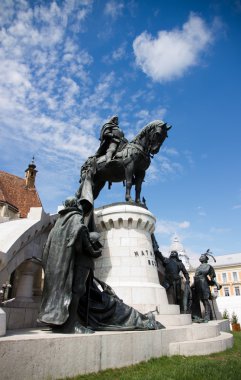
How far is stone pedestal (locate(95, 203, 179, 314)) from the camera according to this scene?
347 inches

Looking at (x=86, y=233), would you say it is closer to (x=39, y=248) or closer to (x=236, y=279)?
(x=39, y=248)

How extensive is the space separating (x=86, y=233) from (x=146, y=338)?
2430mm

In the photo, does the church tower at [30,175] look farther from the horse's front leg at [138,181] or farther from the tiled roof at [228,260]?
the tiled roof at [228,260]

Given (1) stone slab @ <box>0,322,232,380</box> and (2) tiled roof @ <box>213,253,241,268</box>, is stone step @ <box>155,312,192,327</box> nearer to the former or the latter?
(1) stone slab @ <box>0,322,232,380</box>

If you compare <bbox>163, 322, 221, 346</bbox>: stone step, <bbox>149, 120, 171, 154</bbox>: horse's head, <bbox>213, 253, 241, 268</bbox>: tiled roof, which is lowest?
<bbox>163, 322, 221, 346</bbox>: stone step

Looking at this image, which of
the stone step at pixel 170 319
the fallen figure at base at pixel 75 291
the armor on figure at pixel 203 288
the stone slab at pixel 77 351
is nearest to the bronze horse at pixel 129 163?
the stone step at pixel 170 319

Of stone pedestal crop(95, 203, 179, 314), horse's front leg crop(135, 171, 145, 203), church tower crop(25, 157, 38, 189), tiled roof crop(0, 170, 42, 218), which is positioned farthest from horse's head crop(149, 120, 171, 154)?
church tower crop(25, 157, 38, 189)

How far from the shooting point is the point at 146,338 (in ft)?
18.9

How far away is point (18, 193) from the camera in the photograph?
4097 cm

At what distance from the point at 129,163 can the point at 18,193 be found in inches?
1318

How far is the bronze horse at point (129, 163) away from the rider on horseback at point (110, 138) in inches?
12.8

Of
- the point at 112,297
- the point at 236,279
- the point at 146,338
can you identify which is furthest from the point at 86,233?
the point at 236,279

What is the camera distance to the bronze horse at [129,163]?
1110 centimetres

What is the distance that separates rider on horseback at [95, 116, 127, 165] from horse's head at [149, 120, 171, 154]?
1215 millimetres
